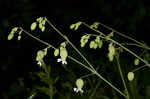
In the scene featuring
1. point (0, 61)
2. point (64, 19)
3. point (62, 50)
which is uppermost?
point (62, 50)

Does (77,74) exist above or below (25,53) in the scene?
above

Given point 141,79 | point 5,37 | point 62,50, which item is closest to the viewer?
point 62,50

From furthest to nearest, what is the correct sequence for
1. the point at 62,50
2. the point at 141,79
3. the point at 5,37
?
the point at 5,37, the point at 141,79, the point at 62,50

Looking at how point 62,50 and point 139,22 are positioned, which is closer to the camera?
point 62,50

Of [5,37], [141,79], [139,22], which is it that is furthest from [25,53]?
[141,79]

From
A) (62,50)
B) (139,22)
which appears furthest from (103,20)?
(62,50)

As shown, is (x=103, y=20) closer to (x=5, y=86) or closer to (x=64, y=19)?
(x=64, y=19)
